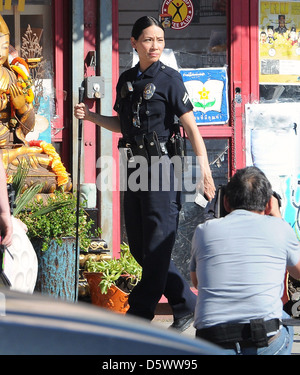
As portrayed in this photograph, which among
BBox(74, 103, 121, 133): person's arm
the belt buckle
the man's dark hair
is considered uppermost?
BBox(74, 103, 121, 133): person's arm

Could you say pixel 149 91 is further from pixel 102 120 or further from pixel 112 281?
pixel 112 281

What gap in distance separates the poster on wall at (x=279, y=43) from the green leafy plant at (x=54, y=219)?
2.15 meters

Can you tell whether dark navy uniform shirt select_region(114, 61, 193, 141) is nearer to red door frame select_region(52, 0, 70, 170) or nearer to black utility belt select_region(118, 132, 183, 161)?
black utility belt select_region(118, 132, 183, 161)

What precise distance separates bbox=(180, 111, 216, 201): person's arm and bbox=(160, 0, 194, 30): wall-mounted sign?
1.99m

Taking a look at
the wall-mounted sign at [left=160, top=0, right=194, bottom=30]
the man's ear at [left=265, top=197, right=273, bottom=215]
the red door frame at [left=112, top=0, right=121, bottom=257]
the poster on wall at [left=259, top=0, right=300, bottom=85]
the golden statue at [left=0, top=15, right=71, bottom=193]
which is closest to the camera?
the man's ear at [left=265, top=197, right=273, bottom=215]

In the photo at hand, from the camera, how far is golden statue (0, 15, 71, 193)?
257 inches

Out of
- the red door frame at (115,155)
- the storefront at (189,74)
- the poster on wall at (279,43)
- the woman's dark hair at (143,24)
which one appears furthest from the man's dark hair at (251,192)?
the poster on wall at (279,43)

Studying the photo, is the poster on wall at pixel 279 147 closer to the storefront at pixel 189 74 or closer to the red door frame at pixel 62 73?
the storefront at pixel 189 74

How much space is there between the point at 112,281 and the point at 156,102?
157 centimetres

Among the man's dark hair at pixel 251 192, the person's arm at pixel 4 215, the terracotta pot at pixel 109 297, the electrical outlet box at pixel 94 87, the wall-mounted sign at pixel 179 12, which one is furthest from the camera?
the wall-mounted sign at pixel 179 12

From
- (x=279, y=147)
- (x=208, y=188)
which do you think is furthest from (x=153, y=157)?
(x=279, y=147)

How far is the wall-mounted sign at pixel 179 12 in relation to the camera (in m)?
7.04

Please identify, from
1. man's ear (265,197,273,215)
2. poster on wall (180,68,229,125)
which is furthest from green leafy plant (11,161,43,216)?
man's ear (265,197,273,215)

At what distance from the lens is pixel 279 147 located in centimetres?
716
